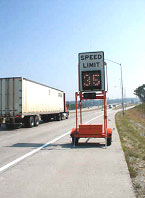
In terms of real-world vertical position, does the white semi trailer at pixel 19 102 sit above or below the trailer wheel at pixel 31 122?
above

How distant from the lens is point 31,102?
67.8ft

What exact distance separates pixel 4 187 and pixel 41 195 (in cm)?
100

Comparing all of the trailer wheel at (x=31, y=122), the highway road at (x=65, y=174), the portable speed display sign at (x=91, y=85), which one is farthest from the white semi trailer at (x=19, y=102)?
the highway road at (x=65, y=174)

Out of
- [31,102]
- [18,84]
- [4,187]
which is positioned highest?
[18,84]

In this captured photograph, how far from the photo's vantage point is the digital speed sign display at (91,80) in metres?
10.6

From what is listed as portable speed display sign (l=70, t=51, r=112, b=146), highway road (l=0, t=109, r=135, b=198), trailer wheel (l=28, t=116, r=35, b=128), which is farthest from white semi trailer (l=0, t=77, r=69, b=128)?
highway road (l=0, t=109, r=135, b=198)

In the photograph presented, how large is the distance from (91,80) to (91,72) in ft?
1.24

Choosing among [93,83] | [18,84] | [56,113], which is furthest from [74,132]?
[56,113]

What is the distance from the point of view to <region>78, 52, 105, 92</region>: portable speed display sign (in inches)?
419

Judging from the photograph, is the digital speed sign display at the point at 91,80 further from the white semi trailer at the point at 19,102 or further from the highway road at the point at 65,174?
the white semi trailer at the point at 19,102

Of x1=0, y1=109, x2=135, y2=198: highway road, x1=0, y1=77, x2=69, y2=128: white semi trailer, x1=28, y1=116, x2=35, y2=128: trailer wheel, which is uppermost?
x1=0, y1=77, x2=69, y2=128: white semi trailer

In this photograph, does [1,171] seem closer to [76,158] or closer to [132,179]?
[76,158]

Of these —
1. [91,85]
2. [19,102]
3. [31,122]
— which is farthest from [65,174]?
[31,122]

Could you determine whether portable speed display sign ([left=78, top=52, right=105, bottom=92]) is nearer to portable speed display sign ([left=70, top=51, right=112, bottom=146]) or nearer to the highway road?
portable speed display sign ([left=70, top=51, right=112, bottom=146])
